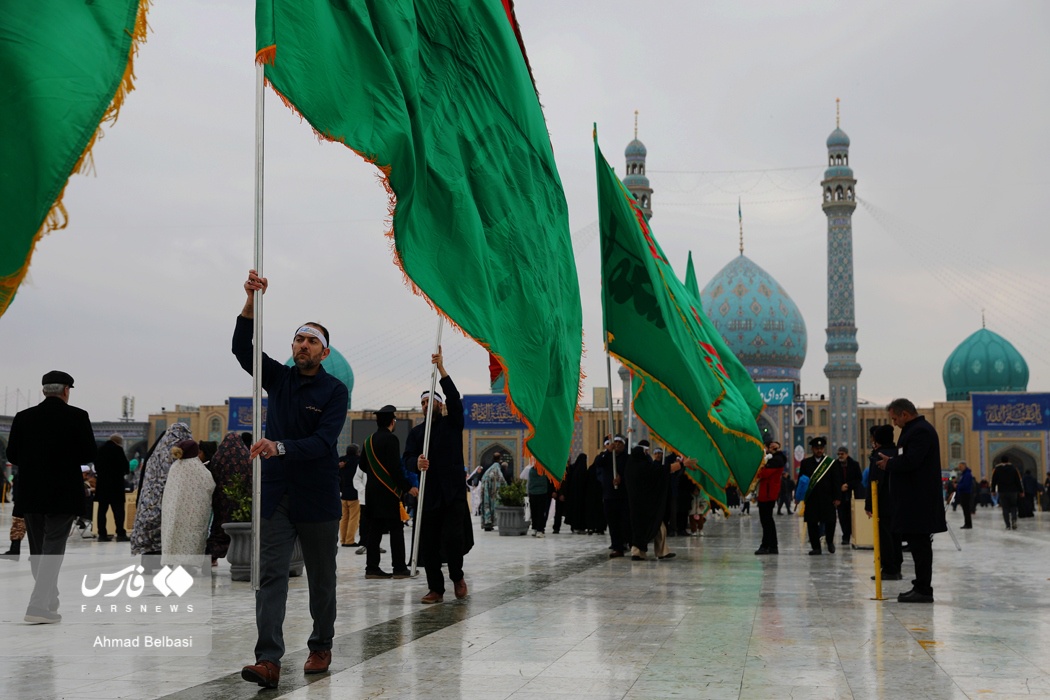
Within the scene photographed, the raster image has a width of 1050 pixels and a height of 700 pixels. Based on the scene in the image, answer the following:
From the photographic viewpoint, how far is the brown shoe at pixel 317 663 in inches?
192

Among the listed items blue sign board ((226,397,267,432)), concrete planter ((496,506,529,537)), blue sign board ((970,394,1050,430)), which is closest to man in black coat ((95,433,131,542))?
concrete planter ((496,506,529,537))

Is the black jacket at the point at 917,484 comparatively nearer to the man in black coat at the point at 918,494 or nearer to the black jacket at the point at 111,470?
the man in black coat at the point at 918,494

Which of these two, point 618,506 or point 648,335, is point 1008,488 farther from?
point 648,335

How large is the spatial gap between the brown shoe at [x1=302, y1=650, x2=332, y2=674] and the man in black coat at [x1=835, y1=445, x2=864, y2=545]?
1013cm

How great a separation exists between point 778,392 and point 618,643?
4835 cm

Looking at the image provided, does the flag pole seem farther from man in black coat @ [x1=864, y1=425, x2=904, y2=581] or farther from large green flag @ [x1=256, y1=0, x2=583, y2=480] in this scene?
man in black coat @ [x1=864, y1=425, x2=904, y2=581]

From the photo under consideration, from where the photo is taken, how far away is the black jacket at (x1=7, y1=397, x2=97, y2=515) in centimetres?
648

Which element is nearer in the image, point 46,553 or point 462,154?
point 462,154

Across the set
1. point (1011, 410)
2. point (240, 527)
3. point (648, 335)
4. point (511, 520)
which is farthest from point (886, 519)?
point (1011, 410)

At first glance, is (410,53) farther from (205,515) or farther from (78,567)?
(78,567)

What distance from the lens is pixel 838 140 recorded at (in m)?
57.3

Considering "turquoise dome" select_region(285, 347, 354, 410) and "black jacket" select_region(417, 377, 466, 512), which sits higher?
"turquoise dome" select_region(285, 347, 354, 410)

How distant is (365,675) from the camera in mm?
4859

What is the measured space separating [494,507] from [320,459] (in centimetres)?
1486
